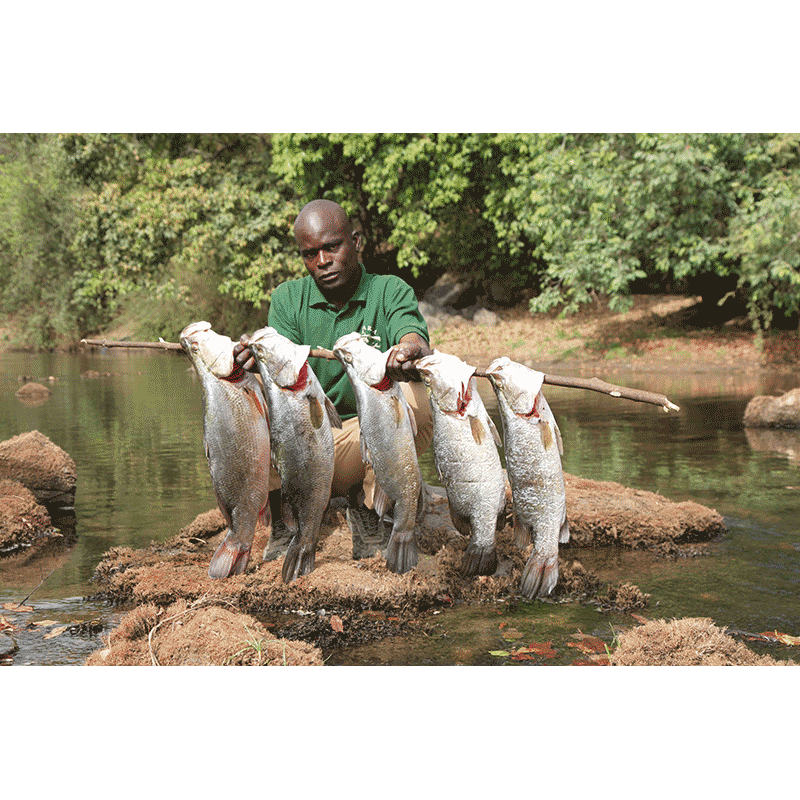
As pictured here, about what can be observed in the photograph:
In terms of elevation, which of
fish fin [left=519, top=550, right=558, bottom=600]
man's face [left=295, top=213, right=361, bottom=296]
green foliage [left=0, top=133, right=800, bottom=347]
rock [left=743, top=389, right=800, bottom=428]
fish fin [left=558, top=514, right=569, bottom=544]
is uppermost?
green foliage [left=0, top=133, right=800, bottom=347]

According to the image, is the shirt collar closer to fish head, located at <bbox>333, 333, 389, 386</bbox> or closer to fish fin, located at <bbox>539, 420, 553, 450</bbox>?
fish head, located at <bbox>333, 333, 389, 386</bbox>

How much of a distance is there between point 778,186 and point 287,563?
17366 mm

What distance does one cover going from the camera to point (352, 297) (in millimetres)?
5715

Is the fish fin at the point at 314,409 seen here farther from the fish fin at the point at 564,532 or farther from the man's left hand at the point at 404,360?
the fish fin at the point at 564,532

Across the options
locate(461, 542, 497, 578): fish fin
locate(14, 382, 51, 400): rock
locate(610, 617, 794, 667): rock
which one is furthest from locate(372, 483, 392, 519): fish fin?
locate(14, 382, 51, 400): rock

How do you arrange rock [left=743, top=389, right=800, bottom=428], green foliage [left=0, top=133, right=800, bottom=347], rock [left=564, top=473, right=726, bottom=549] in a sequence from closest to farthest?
rock [left=564, top=473, right=726, bottom=549], rock [left=743, top=389, right=800, bottom=428], green foliage [left=0, top=133, right=800, bottom=347]

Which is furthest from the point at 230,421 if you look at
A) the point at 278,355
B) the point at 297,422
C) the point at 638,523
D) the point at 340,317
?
the point at 638,523

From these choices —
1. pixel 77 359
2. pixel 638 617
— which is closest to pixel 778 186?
pixel 638 617

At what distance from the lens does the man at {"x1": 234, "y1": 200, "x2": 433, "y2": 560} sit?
547cm

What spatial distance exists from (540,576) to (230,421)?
2005mm

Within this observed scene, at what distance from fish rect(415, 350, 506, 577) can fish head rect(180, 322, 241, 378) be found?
1096 millimetres

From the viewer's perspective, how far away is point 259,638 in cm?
412

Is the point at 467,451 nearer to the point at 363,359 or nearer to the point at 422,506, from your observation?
the point at 363,359

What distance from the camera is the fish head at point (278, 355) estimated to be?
4.66m
